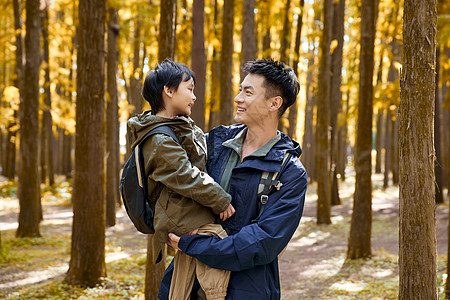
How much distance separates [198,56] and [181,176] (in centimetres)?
764

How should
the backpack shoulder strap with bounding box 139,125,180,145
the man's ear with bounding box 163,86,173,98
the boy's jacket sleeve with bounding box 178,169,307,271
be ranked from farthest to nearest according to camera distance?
the man's ear with bounding box 163,86,173,98 < the backpack shoulder strap with bounding box 139,125,180,145 < the boy's jacket sleeve with bounding box 178,169,307,271

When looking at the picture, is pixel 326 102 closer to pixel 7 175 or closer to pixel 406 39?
pixel 406 39

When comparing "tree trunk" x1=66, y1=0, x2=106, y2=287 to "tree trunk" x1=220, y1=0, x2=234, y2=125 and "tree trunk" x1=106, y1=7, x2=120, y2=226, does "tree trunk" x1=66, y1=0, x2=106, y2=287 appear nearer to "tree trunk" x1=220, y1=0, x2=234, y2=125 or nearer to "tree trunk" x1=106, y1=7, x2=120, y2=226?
"tree trunk" x1=220, y1=0, x2=234, y2=125

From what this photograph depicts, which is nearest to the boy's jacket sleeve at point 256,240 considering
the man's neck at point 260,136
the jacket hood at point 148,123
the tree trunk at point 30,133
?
the man's neck at point 260,136

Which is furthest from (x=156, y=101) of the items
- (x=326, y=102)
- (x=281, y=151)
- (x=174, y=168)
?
(x=326, y=102)

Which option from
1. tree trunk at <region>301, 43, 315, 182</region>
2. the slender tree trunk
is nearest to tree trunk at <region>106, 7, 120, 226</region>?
the slender tree trunk

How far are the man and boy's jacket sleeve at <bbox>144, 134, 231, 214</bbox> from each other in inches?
6.6

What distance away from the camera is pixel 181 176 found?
2.37 m

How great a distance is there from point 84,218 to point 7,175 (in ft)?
70.6

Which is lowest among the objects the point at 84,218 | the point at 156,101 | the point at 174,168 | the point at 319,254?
the point at 319,254

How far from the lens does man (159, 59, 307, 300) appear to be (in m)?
2.29

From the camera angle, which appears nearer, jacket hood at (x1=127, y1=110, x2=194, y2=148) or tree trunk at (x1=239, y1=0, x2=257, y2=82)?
jacket hood at (x1=127, y1=110, x2=194, y2=148)

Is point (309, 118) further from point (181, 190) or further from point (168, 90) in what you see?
point (181, 190)

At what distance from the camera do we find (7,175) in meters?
26.5
